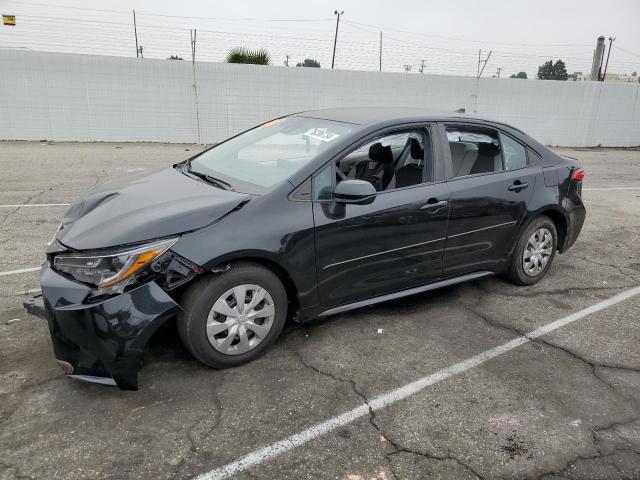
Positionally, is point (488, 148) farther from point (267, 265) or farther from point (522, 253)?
point (267, 265)

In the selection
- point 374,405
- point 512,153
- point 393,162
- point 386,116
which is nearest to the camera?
point 374,405

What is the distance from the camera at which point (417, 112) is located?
4289mm

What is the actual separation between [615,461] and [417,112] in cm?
279

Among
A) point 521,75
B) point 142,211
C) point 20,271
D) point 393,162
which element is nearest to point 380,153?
point 393,162

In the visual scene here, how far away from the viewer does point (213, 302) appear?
312 cm

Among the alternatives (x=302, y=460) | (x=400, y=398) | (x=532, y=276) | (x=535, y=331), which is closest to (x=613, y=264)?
(x=532, y=276)

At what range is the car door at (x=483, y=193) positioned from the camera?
4172 mm

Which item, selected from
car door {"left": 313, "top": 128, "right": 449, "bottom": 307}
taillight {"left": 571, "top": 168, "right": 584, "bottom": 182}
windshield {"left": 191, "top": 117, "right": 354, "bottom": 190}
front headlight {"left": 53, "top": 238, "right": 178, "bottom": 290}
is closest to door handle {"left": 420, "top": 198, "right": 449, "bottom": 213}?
car door {"left": 313, "top": 128, "right": 449, "bottom": 307}

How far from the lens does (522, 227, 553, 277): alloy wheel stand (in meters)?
4.80

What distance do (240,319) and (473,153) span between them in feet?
7.93

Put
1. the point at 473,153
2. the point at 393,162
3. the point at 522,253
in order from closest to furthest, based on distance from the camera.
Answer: the point at 393,162 < the point at 473,153 < the point at 522,253

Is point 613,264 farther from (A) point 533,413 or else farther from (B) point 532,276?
(A) point 533,413

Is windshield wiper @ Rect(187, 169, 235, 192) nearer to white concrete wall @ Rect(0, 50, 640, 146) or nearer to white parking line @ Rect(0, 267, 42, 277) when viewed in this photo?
white parking line @ Rect(0, 267, 42, 277)

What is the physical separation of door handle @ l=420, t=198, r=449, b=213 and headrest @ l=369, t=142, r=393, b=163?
1.61 ft
